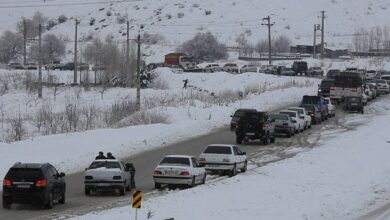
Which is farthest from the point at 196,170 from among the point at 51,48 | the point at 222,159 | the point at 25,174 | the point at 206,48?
the point at 51,48

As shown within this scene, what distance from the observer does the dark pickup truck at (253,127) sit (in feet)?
152

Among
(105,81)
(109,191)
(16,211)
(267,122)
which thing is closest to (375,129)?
(267,122)

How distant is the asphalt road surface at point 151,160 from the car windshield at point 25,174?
997mm

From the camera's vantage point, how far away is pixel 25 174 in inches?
947

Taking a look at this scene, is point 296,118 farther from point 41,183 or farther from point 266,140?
point 41,183

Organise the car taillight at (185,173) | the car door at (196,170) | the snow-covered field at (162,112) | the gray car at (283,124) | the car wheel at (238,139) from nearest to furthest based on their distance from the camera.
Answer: the car taillight at (185,173) → the car door at (196,170) → the snow-covered field at (162,112) → the car wheel at (238,139) → the gray car at (283,124)

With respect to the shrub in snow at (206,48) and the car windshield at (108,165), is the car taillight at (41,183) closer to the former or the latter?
the car windshield at (108,165)

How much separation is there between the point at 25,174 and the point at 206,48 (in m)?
128

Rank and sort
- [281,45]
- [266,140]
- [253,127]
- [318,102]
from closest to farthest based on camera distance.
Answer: [253,127], [266,140], [318,102], [281,45]

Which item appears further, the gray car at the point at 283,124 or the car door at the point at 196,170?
the gray car at the point at 283,124

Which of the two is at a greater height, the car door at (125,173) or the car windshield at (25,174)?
the car windshield at (25,174)

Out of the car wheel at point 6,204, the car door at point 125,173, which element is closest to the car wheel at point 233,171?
the car door at point 125,173

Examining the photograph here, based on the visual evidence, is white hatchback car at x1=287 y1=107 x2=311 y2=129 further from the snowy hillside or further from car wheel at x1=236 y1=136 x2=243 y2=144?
the snowy hillside

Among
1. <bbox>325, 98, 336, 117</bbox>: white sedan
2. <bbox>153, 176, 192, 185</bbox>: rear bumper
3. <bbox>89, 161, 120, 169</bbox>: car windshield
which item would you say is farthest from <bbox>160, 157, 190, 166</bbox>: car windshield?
<bbox>325, 98, 336, 117</bbox>: white sedan
